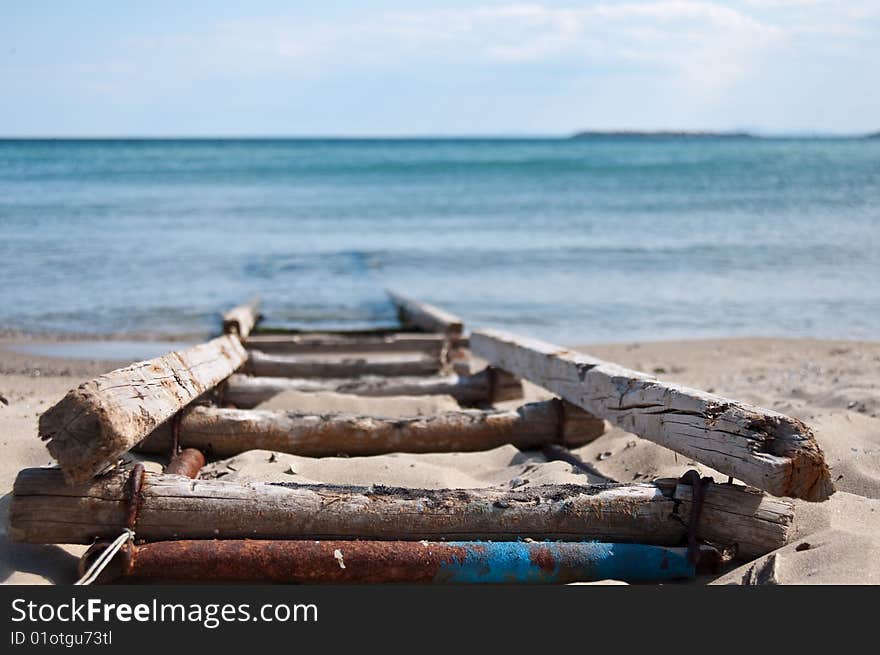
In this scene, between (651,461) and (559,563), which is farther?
(651,461)

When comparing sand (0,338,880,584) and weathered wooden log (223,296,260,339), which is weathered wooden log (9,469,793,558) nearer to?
sand (0,338,880,584)

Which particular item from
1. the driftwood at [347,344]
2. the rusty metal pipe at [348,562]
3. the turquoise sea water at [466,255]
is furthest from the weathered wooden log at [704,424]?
the turquoise sea water at [466,255]

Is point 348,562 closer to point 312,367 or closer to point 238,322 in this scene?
point 312,367

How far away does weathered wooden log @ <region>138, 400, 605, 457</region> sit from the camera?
4.98m

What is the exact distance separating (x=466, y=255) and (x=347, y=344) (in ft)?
33.5

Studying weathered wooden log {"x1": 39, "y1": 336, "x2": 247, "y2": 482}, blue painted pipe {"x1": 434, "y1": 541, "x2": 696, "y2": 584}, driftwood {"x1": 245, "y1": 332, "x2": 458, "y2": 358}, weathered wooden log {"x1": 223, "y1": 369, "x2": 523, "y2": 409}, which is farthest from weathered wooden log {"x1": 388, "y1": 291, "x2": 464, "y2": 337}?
blue painted pipe {"x1": 434, "y1": 541, "x2": 696, "y2": 584}

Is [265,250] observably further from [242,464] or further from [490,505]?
[490,505]

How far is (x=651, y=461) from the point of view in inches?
189

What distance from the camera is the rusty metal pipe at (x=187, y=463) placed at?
437cm

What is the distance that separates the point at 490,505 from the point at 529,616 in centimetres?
62

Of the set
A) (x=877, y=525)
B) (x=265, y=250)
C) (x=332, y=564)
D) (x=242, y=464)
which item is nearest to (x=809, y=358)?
(x=877, y=525)

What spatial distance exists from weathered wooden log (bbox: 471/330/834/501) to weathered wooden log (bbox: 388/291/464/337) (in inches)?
124

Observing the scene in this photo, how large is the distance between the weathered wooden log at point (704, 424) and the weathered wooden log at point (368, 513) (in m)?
0.18

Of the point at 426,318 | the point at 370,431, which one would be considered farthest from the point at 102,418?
the point at 426,318
